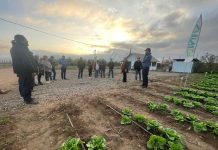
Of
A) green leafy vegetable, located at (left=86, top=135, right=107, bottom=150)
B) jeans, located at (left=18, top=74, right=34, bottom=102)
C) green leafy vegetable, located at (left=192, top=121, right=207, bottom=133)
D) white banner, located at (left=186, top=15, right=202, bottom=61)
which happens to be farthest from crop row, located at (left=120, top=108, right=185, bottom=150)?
white banner, located at (left=186, top=15, right=202, bottom=61)

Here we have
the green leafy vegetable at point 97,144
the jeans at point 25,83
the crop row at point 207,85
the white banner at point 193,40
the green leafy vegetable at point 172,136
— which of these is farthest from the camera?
the crop row at point 207,85

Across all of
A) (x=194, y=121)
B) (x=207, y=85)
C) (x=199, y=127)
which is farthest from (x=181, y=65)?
(x=199, y=127)

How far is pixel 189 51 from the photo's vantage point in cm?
1149

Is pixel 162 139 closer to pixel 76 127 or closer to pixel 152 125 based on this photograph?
pixel 152 125

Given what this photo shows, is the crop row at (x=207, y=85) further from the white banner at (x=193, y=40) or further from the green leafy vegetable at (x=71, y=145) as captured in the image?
the green leafy vegetable at (x=71, y=145)

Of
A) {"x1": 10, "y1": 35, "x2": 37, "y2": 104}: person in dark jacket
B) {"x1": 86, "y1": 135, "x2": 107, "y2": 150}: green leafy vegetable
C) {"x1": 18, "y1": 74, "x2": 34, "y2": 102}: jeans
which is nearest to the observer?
{"x1": 86, "y1": 135, "x2": 107, "y2": 150}: green leafy vegetable

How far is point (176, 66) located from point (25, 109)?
44071mm

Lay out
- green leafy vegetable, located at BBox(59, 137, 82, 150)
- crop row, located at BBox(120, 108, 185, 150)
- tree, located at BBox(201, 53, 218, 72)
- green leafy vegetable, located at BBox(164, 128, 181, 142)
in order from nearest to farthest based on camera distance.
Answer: green leafy vegetable, located at BBox(59, 137, 82, 150) → crop row, located at BBox(120, 108, 185, 150) → green leafy vegetable, located at BBox(164, 128, 181, 142) → tree, located at BBox(201, 53, 218, 72)

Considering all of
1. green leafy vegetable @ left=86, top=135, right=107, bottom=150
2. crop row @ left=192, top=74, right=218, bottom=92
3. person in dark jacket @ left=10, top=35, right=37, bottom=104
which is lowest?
green leafy vegetable @ left=86, top=135, right=107, bottom=150

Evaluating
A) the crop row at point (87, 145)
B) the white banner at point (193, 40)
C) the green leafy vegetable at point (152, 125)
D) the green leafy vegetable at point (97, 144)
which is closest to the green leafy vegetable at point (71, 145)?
the crop row at point (87, 145)

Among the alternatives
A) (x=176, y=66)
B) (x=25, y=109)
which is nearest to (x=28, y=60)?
(x=25, y=109)

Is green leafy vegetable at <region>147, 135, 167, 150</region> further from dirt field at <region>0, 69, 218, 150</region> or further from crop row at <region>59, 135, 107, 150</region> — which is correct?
crop row at <region>59, 135, 107, 150</region>

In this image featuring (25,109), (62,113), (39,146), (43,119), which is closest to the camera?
(39,146)

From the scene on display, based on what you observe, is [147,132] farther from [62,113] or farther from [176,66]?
[176,66]
